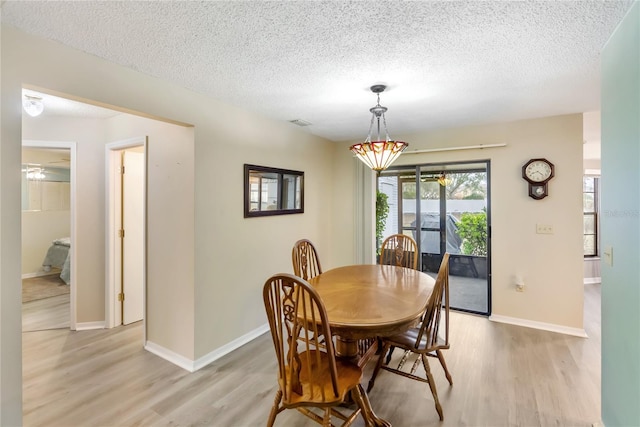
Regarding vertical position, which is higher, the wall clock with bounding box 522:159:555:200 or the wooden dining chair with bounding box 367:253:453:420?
the wall clock with bounding box 522:159:555:200

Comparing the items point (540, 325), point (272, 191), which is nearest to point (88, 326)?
point (272, 191)

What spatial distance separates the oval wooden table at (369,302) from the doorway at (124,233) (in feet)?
7.72

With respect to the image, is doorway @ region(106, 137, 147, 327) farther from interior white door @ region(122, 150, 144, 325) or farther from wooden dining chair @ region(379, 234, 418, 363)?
wooden dining chair @ region(379, 234, 418, 363)

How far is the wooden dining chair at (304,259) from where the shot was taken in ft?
8.98

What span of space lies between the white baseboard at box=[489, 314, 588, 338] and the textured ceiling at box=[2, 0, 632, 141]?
233 cm

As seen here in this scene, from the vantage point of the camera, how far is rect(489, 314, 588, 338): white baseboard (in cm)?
317

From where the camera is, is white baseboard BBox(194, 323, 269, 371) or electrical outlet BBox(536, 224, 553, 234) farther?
electrical outlet BBox(536, 224, 553, 234)

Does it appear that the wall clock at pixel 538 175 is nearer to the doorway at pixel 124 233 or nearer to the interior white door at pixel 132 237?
the doorway at pixel 124 233

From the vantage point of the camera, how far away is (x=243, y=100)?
111 inches

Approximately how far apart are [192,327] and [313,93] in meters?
2.28

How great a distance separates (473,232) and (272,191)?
2.61 meters

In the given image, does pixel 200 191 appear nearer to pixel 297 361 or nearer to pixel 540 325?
pixel 297 361

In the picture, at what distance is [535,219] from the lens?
11.1 feet

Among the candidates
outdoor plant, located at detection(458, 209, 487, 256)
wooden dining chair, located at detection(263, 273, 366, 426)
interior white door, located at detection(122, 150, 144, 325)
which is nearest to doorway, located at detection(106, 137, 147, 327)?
interior white door, located at detection(122, 150, 144, 325)
